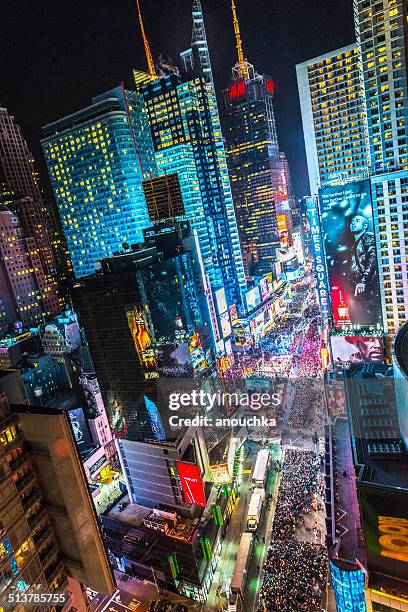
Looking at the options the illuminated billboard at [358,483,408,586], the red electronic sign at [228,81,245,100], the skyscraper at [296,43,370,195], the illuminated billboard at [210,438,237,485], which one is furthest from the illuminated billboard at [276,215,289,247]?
the illuminated billboard at [358,483,408,586]

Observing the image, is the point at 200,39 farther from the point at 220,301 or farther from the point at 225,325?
the point at 225,325

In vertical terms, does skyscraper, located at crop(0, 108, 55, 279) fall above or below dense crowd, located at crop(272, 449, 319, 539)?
above

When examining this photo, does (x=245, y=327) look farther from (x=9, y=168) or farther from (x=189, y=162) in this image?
(x=9, y=168)

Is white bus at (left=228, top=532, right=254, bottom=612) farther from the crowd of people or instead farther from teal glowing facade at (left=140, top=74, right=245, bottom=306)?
teal glowing facade at (left=140, top=74, right=245, bottom=306)

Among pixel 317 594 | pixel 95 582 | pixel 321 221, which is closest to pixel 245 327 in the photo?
pixel 321 221

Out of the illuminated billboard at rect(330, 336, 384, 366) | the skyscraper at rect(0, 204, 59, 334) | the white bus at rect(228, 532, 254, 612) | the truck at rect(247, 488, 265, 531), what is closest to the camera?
the white bus at rect(228, 532, 254, 612)

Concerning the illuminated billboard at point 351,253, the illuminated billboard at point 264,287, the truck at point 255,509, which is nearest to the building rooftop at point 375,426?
the truck at point 255,509

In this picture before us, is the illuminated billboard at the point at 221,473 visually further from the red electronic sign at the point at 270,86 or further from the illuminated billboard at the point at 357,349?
the red electronic sign at the point at 270,86
